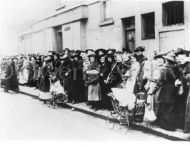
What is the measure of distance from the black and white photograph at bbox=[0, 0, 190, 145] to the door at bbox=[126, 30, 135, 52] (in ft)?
0.13

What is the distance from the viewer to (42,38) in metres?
21.9

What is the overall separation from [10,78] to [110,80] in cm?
758

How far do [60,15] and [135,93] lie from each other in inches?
431

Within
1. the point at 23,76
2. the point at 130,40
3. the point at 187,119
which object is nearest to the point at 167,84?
the point at 187,119

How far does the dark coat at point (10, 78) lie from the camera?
51.8ft

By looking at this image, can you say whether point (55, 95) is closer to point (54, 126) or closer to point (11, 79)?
point (54, 126)

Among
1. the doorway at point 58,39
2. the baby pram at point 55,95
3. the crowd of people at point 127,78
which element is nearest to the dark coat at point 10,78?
the crowd of people at point 127,78

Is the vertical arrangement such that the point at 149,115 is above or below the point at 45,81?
below

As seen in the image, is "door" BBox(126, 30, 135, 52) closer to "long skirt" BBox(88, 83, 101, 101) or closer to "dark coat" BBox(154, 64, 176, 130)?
"long skirt" BBox(88, 83, 101, 101)

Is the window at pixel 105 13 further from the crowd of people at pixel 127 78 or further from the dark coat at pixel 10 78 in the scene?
the dark coat at pixel 10 78

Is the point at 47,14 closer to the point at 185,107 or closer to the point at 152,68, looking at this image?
the point at 152,68

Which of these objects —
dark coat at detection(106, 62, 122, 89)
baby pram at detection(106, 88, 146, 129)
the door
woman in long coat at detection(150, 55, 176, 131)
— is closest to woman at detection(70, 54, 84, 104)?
dark coat at detection(106, 62, 122, 89)

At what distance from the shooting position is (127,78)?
29.4ft

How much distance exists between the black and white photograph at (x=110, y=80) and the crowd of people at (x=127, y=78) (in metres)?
0.02
